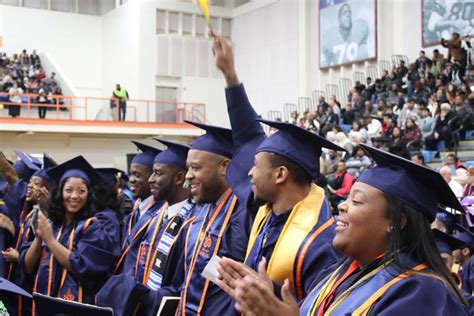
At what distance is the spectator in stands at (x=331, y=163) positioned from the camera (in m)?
13.1

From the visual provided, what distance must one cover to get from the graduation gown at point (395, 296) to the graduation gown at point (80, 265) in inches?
86.9

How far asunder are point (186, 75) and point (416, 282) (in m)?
25.4

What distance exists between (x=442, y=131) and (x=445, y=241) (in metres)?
9.84

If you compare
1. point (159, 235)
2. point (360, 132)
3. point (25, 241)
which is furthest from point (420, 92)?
point (159, 235)

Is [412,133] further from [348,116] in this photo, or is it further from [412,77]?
[348,116]

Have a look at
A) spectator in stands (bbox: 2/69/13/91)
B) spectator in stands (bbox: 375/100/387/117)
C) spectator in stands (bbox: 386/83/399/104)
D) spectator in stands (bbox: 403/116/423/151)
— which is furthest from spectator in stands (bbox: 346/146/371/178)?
spectator in stands (bbox: 2/69/13/91)

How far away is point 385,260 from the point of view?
90.4 inches

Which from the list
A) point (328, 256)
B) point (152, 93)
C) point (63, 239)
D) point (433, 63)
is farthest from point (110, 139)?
point (328, 256)

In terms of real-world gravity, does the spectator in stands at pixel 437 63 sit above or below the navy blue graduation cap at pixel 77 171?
above

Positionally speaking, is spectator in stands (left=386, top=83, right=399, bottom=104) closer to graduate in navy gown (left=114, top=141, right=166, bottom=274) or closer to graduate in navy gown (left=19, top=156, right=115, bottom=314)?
graduate in navy gown (left=114, top=141, right=166, bottom=274)

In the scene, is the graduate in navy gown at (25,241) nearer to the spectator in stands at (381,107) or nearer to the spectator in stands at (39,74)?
the spectator in stands at (381,107)

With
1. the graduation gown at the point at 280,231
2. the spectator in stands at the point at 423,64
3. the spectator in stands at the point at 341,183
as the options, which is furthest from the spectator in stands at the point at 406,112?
the graduation gown at the point at 280,231

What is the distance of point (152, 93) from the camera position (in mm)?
25844

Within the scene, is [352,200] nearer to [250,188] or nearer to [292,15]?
[250,188]
